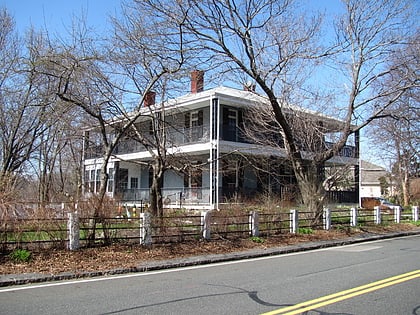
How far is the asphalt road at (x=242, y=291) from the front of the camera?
6.46 m

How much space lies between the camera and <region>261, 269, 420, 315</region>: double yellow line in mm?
6320

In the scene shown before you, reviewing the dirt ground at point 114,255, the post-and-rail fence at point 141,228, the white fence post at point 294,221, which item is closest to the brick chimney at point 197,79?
the post-and-rail fence at point 141,228

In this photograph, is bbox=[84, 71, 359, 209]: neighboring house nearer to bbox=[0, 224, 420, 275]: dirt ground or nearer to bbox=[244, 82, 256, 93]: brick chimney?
bbox=[244, 82, 256, 93]: brick chimney

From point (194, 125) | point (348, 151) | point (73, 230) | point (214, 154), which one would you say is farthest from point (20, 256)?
point (348, 151)

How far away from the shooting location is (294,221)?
16.6 meters

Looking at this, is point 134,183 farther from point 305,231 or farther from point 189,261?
point 189,261

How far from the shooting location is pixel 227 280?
8844 millimetres

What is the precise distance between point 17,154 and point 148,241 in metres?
12.6

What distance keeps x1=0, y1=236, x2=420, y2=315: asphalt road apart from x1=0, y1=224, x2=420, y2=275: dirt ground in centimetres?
99

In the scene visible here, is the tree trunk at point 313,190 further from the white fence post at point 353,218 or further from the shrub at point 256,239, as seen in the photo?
the shrub at point 256,239

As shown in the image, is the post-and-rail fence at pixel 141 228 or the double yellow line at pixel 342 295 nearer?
the double yellow line at pixel 342 295

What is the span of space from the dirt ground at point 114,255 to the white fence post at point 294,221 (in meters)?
1.26

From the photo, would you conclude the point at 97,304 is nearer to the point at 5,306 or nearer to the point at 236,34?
the point at 5,306

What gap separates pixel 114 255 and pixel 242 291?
441 centimetres
